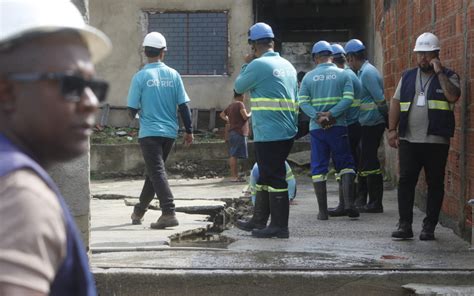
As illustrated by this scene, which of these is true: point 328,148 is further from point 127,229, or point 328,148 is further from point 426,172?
point 127,229

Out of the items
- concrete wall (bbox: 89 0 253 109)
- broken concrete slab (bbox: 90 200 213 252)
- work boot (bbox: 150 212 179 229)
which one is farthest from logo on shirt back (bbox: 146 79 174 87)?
concrete wall (bbox: 89 0 253 109)

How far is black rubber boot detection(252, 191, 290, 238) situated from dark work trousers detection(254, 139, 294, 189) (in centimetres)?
9

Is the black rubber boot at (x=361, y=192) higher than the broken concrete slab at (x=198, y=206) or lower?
higher

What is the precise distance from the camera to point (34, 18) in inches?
63.6

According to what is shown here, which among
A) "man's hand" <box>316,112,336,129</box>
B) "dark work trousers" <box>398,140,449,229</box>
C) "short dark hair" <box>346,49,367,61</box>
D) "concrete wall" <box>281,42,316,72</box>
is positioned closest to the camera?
"dark work trousers" <box>398,140,449,229</box>

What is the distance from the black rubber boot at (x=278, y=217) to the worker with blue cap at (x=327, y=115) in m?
1.42

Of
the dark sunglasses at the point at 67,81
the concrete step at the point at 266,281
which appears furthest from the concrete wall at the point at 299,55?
the dark sunglasses at the point at 67,81

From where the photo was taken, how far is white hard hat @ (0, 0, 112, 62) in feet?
5.25

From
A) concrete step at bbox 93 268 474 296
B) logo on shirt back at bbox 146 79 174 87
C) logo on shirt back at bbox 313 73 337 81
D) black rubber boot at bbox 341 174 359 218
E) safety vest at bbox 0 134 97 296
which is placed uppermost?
logo on shirt back at bbox 313 73 337 81

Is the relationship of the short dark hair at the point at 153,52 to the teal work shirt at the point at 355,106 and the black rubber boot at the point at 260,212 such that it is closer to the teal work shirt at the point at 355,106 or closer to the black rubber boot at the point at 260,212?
the black rubber boot at the point at 260,212

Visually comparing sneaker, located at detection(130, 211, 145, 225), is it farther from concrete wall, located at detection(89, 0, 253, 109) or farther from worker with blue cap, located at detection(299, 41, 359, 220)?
concrete wall, located at detection(89, 0, 253, 109)

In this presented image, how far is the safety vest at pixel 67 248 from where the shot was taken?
1568mm

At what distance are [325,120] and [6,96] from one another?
745 centimetres

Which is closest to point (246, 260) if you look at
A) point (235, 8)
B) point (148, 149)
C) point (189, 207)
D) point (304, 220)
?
point (148, 149)
